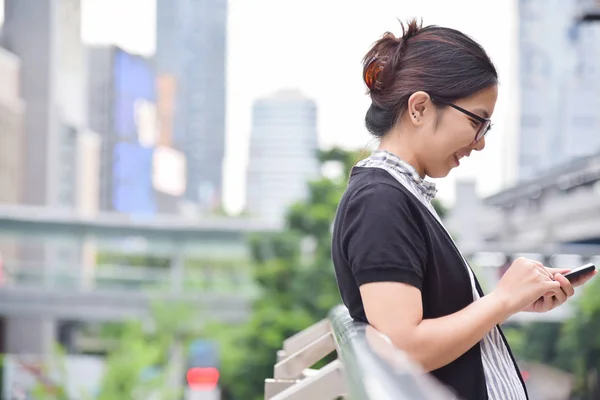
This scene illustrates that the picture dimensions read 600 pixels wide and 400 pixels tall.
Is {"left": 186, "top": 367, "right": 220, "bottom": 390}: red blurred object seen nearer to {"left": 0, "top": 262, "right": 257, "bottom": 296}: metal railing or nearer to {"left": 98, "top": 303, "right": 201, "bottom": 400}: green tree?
{"left": 98, "top": 303, "right": 201, "bottom": 400}: green tree

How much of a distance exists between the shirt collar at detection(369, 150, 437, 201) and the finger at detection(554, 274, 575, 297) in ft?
0.54

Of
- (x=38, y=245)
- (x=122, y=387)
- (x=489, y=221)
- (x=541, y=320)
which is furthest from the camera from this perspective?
(x=38, y=245)

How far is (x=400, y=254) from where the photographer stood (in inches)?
35.7

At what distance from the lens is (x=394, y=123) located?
1066 mm

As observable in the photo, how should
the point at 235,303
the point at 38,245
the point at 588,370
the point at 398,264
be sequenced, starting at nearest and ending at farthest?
the point at 398,264 < the point at 588,370 < the point at 235,303 < the point at 38,245

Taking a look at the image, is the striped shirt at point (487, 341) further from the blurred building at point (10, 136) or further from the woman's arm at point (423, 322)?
the blurred building at point (10, 136)

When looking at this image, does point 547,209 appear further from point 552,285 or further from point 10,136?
point 552,285

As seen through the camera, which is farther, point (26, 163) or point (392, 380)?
point (26, 163)

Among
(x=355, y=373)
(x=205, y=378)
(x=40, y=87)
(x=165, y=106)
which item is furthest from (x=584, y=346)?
(x=165, y=106)

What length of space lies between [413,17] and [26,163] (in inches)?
1769

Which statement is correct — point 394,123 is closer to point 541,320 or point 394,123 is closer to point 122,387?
point 541,320

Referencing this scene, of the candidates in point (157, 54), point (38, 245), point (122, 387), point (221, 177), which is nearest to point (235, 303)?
point (122, 387)

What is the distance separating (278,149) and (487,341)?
372 feet

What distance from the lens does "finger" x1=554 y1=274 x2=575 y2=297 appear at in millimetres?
992
